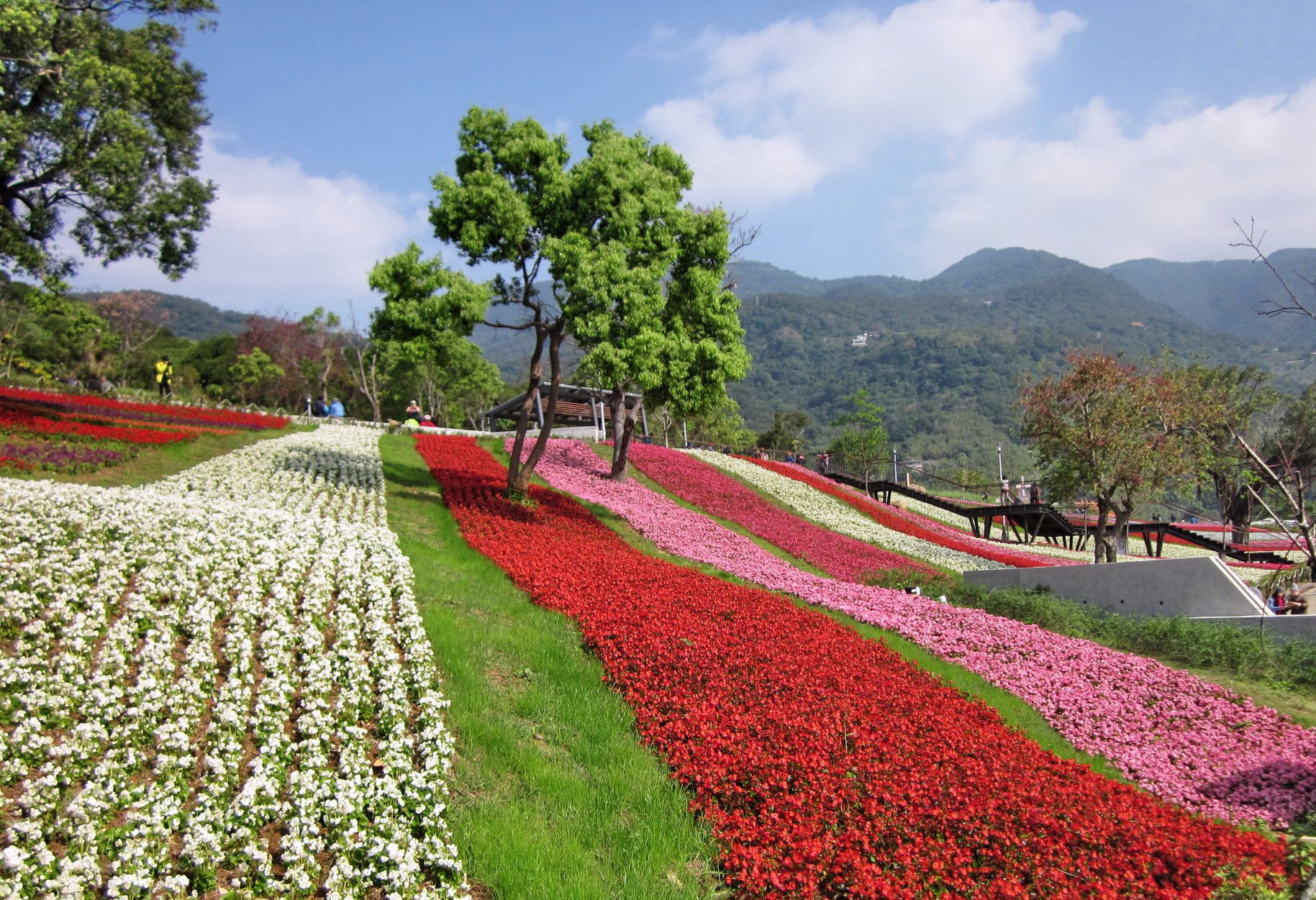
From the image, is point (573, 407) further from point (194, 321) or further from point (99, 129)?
point (194, 321)

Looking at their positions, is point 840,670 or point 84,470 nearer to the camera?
point 840,670

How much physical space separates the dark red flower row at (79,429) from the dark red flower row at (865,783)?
1508cm

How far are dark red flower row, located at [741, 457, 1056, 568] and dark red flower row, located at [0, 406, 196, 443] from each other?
88.9 ft

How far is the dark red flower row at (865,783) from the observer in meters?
6.19

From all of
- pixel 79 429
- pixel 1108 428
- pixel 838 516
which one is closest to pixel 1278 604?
pixel 1108 428

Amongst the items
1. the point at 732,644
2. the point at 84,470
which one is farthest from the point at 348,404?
the point at 732,644

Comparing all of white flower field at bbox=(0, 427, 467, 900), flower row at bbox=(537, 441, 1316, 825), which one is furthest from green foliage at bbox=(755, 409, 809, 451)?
white flower field at bbox=(0, 427, 467, 900)

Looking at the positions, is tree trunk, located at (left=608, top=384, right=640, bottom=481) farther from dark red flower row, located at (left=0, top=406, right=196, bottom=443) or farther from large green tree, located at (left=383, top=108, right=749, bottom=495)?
dark red flower row, located at (left=0, top=406, right=196, bottom=443)

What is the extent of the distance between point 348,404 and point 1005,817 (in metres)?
86.0

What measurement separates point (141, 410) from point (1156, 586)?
31.4m

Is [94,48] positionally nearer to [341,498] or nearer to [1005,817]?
[341,498]

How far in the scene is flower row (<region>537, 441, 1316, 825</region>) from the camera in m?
9.51

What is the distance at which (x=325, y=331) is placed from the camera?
230ft

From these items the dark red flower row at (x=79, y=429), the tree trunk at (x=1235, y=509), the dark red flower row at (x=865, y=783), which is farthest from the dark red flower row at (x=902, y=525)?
the dark red flower row at (x=79, y=429)
